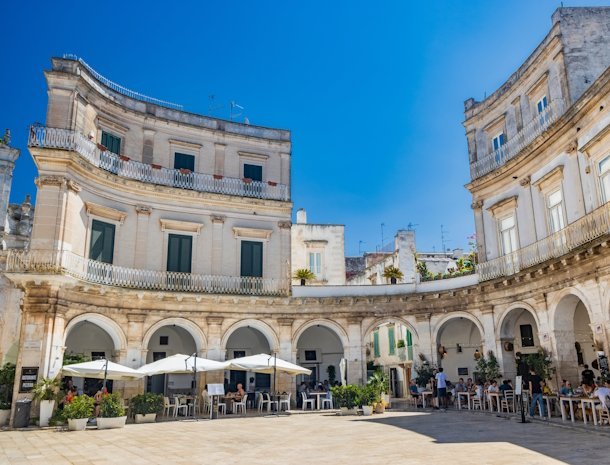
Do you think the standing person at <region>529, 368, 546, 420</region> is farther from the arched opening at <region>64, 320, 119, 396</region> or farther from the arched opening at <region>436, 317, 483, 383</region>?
the arched opening at <region>64, 320, 119, 396</region>

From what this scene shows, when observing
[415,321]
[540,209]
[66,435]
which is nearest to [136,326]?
[66,435]

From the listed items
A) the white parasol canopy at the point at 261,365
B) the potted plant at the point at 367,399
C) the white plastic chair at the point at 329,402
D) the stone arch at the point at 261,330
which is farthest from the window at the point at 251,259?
the potted plant at the point at 367,399

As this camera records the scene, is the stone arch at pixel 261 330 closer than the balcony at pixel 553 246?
No

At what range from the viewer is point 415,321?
23.8 meters

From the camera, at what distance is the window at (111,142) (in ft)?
71.4

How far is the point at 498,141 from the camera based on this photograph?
2298 centimetres

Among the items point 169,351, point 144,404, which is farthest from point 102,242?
point 144,404

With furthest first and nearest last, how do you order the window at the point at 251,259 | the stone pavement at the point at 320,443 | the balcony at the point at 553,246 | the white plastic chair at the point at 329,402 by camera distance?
the window at the point at 251,259 < the white plastic chair at the point at 329,402 < the balcony at the point at 553,246 < the stone pavement at the point at 320,443

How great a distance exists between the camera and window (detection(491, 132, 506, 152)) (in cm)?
2272

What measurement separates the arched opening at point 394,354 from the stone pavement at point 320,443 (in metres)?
14.1

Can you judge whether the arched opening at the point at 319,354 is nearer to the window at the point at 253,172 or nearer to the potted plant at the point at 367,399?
the potted plant at the point at 367,399

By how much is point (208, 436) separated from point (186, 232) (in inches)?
437

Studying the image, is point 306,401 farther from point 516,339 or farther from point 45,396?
point 45,396

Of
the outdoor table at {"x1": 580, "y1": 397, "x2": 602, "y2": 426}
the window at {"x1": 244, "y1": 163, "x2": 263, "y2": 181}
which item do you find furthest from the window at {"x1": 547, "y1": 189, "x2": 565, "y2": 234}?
the window at {"x1": 244, "y1": 163, "x2": 263, "y2": 181}
